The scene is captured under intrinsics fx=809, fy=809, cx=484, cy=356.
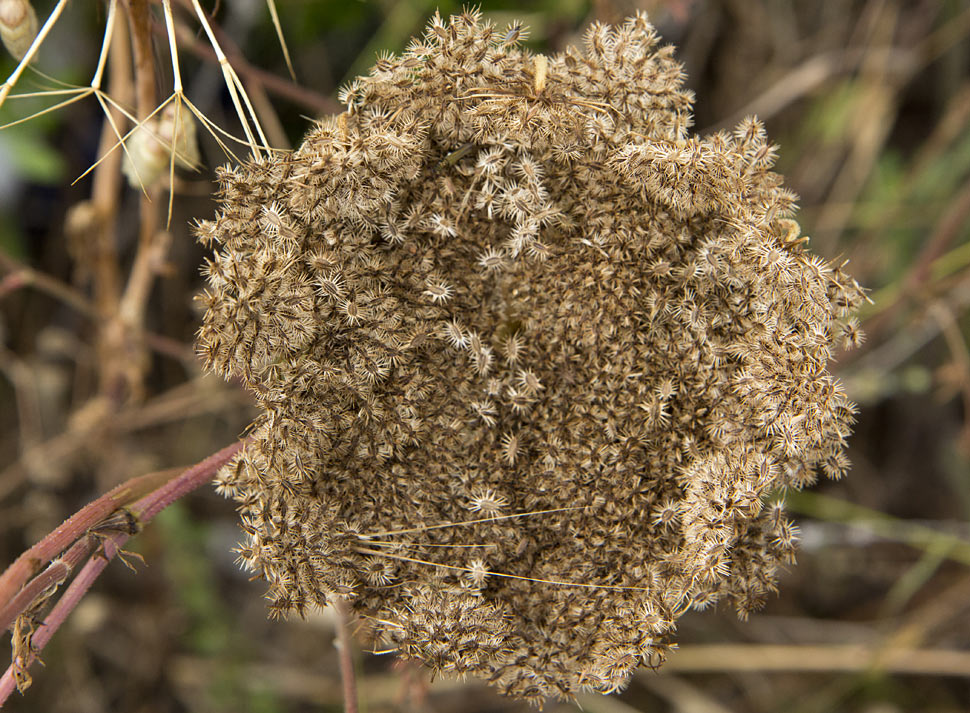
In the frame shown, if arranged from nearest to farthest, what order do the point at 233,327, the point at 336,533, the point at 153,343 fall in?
the point at 233,327 → the point at 336,533 → the point at 153,343

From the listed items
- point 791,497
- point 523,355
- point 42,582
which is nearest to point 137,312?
point 42,582

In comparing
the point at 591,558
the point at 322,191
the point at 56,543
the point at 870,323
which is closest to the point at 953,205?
the point at 870,323

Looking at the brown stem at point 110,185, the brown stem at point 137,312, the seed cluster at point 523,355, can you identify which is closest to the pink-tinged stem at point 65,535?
the seed cluster at point 523,355

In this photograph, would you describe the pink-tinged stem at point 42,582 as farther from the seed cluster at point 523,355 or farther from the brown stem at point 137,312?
the brown stem at point 137,312

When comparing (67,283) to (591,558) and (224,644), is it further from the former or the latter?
(591,558)

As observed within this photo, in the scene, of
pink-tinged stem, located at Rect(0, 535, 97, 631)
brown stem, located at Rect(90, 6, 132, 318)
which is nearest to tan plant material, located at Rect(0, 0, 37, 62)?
brown stem, located at Rect(90, 6, 132, 318)

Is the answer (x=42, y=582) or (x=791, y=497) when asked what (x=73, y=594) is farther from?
(x=791, y=497)

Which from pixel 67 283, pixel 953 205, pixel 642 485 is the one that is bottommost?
pixel 642 485
